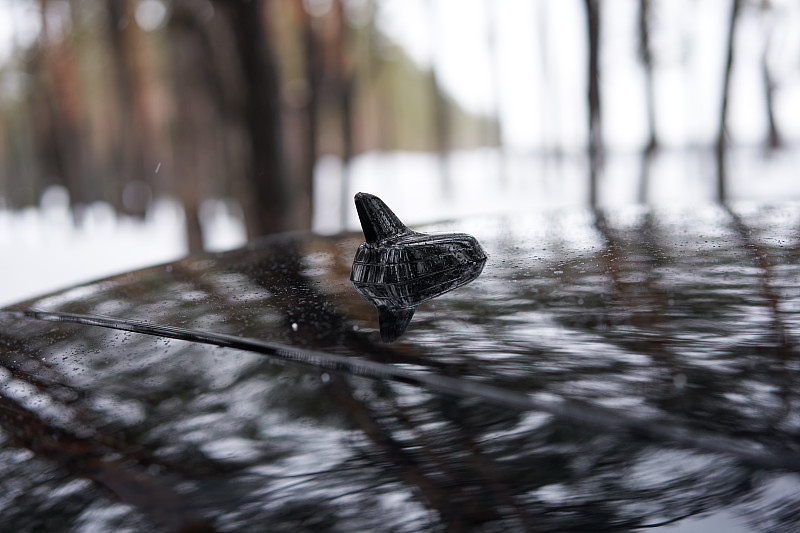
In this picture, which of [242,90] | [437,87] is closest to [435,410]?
[242,90]

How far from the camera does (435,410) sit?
0.80 meters

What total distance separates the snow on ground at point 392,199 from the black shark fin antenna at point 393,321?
911cm

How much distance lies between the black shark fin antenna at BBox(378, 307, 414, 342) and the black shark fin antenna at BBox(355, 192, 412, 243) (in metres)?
0.28

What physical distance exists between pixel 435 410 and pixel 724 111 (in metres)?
9.20

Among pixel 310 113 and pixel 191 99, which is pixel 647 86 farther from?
pixel 191 99

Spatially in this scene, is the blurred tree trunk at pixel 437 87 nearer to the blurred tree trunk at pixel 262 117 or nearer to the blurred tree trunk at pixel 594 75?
the blurred tree trunk at pixel 594 75

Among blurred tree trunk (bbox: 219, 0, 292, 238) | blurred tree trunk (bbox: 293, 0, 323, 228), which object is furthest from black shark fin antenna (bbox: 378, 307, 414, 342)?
blurred tree trunk (bbox: 293, 0, 323, 228)

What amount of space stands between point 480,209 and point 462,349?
19.8m

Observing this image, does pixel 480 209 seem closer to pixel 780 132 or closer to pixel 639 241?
pixel 780 132

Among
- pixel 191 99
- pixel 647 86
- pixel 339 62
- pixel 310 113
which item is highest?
pixel 339 62

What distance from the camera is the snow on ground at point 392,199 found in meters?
14.0

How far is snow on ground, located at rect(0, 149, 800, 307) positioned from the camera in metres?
14.0

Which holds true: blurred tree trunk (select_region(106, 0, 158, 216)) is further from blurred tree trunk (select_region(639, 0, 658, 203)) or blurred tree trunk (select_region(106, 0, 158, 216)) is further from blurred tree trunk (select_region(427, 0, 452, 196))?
blurred tree trunk (select_region(639, 0, 658, 203))

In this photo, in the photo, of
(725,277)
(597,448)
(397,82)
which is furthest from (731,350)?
(397,82)
